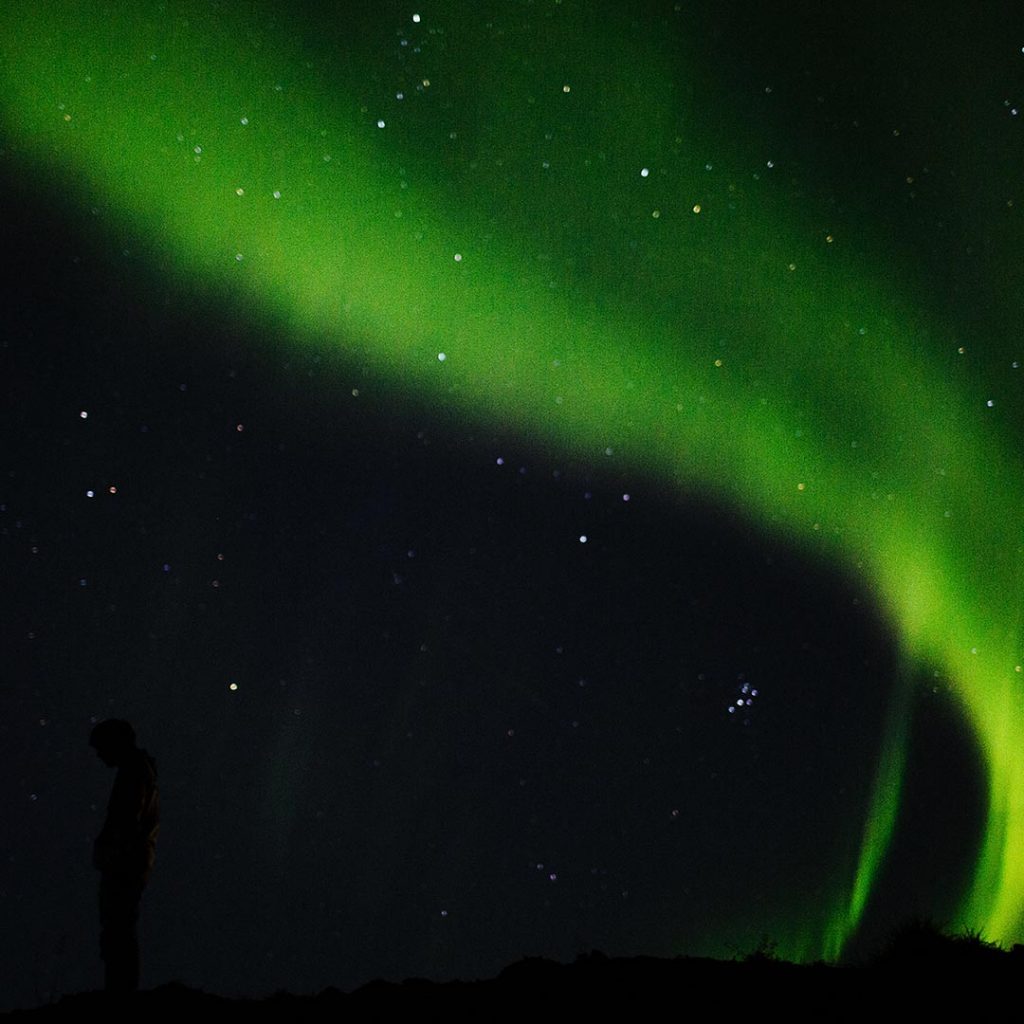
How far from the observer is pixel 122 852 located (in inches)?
178

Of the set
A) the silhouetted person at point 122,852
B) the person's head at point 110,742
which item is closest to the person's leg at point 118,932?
the silhouetted person at point 122,852

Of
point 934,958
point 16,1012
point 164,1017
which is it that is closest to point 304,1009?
point 164,1017

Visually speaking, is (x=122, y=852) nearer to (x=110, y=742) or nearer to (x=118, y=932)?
(x=118, y=932)

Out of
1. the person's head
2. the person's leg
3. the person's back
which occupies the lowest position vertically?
the person's leg

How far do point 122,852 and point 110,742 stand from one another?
47 centimetres

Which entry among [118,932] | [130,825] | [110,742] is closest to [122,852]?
→ [130,825]

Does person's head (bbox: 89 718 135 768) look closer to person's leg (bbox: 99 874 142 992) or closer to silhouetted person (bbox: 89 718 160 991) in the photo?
silhouetted person (bbox: 89 718 160 991)

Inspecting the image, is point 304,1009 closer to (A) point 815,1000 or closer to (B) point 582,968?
(B) point 582,968

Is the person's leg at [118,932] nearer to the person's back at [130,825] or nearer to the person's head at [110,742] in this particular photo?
the person's back at [130,825]

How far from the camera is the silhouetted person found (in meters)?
4.50

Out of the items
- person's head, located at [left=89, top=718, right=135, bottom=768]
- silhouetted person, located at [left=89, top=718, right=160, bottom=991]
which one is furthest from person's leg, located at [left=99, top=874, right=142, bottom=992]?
person's head, located at [left=89, top=718, right=135, bottom=768]

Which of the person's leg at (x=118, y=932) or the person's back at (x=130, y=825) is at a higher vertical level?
the person's back at (x=130, y=825)

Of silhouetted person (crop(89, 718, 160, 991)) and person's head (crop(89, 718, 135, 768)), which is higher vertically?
person's head (crop(89, 718, 135, 768))

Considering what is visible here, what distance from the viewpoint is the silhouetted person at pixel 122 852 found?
14.8 feet
